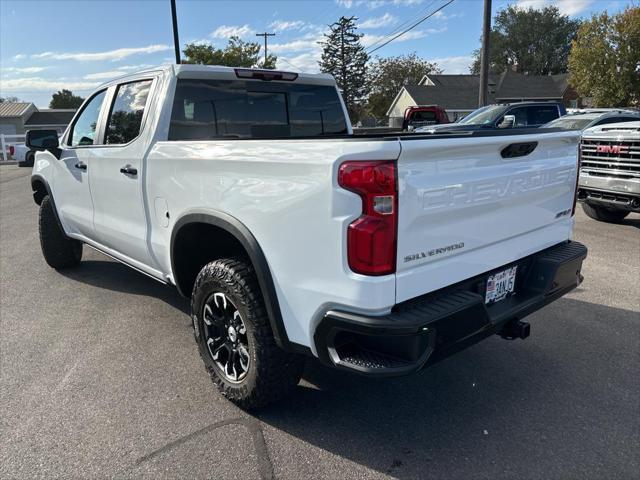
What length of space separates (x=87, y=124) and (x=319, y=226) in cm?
346

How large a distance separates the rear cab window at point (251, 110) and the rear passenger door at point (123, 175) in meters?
0.30

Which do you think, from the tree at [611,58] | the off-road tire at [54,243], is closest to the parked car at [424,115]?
the off-road tire at [54,243]

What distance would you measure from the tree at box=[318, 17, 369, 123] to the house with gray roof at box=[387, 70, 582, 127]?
1594cm

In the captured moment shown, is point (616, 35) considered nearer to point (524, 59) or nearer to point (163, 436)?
point (163, 436)

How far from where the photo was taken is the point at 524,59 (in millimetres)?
82812

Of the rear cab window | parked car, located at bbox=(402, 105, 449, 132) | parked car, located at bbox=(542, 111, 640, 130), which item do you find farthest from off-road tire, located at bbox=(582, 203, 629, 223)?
parked car, located at bbox=(402, 105, 449, 132)

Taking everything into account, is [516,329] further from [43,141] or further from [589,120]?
[589,120]

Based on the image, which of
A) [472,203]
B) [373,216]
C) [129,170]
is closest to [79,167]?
[129,170]

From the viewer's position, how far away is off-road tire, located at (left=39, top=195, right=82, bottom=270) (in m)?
5.63

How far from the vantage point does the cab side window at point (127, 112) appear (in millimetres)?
3877

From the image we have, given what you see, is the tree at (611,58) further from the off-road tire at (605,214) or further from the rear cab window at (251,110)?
the rear cab window at (251,110)

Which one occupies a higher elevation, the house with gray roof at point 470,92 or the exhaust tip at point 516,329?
the house with gray roof at point 470,92

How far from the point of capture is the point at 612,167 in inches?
278

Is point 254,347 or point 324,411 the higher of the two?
point 254,347
